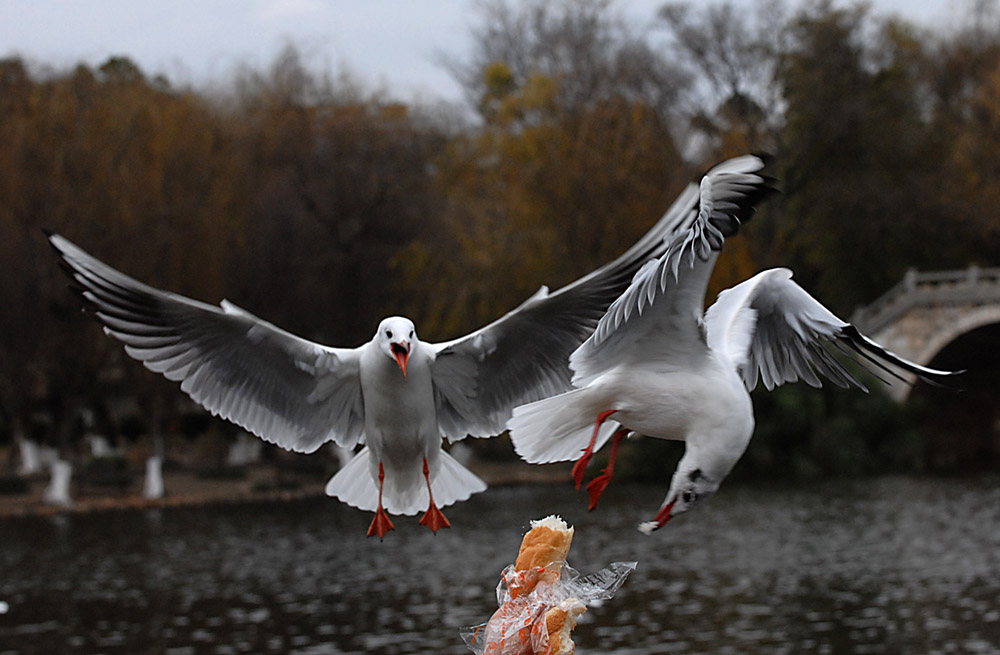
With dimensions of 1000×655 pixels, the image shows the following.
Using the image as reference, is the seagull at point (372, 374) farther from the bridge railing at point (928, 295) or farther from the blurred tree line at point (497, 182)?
the bridge railing at point (928, 295)

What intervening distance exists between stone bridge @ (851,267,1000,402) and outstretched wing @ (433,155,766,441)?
89.3 ft

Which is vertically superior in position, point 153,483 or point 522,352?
point 522,352

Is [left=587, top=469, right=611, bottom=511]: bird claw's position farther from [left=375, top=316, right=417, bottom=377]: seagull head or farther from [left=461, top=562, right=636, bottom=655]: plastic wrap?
[left=375, top=316, right=417, bottom=377]: seagull head

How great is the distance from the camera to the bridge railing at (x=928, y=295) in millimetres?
34125

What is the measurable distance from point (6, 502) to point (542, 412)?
Answer: 23.6 m

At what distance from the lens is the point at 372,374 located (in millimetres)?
7594

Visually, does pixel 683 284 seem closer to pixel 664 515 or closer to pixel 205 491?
pixel 664 515

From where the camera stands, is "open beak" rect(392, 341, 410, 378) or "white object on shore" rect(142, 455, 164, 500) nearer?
"open beak" rect(392, 341, 410, 378)

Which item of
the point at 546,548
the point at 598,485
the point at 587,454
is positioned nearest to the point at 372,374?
the point at 587,454

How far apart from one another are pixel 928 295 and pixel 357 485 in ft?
94.0

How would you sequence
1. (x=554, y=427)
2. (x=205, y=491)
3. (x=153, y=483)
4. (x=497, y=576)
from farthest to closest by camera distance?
(x=205, y=491), (x=153, y=483), (x=497, y=576), (x=554, y=427)

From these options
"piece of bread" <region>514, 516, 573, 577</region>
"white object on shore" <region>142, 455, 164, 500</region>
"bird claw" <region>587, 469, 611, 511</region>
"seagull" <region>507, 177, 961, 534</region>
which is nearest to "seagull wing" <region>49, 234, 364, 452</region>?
"seagull" <region>507, 177, 961, 534</region>

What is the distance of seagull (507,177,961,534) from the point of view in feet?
18.2

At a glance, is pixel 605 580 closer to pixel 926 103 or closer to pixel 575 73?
pixel 575 73
